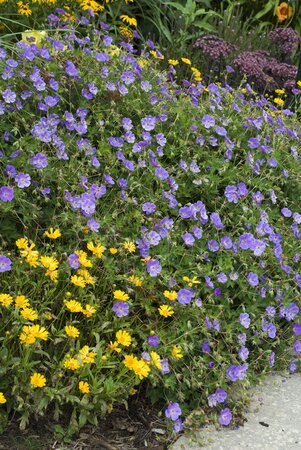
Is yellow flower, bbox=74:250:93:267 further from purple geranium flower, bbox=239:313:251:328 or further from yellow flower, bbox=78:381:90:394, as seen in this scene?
purple geranium flower, bbox=239:313:251:328

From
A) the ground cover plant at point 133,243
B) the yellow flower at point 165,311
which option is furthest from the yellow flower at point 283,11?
the yellow flower at point 165,311

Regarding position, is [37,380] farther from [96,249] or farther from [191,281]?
[191,281]

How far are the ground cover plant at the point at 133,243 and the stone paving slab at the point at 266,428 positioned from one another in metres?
0.07

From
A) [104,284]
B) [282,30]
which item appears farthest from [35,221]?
[282,30]

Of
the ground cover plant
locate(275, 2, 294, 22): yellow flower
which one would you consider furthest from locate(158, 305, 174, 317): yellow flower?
locate(275, 2, 294, 22): yellow flower

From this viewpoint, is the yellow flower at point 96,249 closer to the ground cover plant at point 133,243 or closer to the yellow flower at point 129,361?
the ground cover plant at point 133,243

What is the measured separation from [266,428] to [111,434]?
61 cm

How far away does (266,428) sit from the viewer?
109 inches

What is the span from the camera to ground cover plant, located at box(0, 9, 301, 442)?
2512 mm

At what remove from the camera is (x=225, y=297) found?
296 centimetres

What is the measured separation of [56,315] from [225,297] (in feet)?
2.30

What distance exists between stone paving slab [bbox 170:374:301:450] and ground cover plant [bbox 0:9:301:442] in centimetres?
7

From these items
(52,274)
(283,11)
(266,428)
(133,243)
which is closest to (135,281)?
(133,243)

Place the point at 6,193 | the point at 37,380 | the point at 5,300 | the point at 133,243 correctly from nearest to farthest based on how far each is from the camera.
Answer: the point at 37,380 < the point at 5,300 < the point at 6,193 < the point at 133,243
